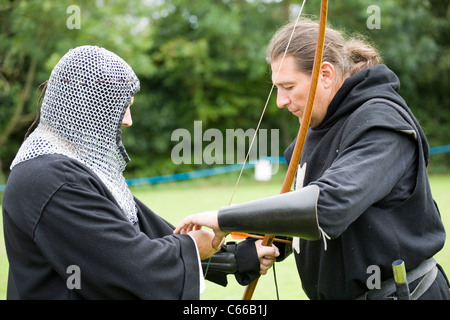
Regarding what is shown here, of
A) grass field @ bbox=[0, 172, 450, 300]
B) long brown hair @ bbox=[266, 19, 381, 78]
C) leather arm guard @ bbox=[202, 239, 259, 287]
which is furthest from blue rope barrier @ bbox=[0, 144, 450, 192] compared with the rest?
long brown hair @ bbox=[266, 19, 381, 78]

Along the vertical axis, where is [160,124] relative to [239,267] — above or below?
below

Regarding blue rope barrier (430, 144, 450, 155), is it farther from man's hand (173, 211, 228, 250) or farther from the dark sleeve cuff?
man's hand (173, 211, 228, 250)

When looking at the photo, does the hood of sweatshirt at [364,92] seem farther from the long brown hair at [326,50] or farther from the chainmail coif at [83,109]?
the chainmail coif at [83,109]

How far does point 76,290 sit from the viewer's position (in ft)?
7.61

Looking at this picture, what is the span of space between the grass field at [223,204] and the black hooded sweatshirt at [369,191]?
3228 mm

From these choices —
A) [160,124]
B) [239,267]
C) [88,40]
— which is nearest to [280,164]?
[160,124]

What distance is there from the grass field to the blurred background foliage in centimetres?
236

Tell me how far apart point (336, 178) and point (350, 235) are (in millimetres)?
423

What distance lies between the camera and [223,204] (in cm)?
1201

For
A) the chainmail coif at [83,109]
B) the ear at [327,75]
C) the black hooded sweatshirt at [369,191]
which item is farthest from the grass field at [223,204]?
the chainmail coif at [83,109]

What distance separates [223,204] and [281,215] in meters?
9.73

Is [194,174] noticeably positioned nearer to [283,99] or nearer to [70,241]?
[283,99]

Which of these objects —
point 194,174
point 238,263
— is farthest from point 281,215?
point 194,174

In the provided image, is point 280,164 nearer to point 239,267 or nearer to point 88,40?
point 88,40
